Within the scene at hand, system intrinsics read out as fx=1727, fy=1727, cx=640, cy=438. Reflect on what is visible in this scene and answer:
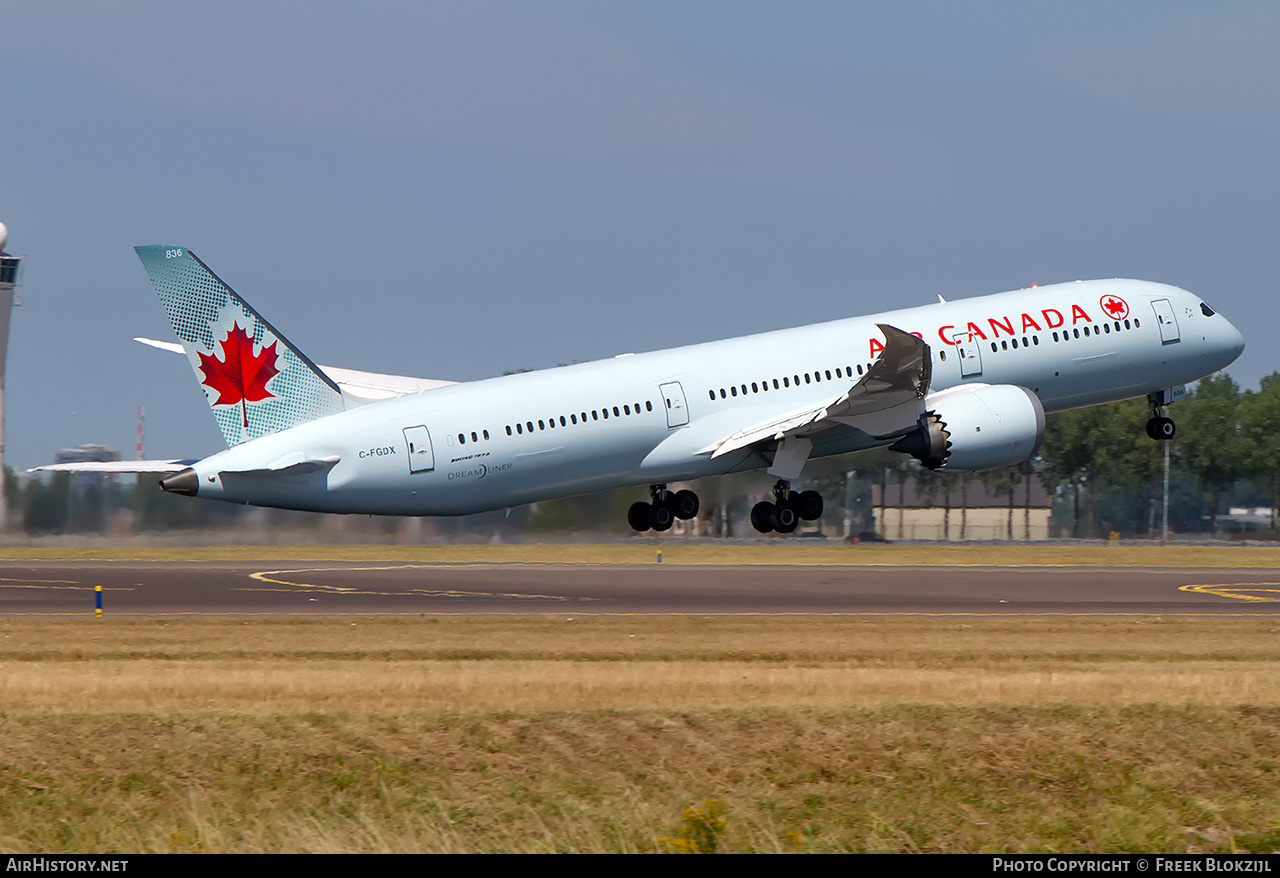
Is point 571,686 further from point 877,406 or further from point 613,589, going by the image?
point 613,589

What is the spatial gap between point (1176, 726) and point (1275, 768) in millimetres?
1784

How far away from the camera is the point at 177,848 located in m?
20.2

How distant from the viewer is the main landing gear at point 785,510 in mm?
52906

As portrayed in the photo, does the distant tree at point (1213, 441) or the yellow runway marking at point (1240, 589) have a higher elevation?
the distant tree at point (1213, 441)

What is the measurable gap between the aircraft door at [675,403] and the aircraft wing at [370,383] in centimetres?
622

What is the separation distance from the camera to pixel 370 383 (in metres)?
53.3

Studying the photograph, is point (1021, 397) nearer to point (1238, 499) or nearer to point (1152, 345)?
point (1152, 345)

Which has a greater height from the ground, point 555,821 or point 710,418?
point 710,418

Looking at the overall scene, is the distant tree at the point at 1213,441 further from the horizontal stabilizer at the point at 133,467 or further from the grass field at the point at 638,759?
the grass field at the point at 638,759

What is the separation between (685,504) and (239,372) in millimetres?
14838

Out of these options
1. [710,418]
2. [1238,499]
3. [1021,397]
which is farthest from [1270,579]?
[1238,499]

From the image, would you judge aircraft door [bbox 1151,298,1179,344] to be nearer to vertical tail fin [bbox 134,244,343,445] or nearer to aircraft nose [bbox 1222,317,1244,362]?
aircraft nose [bbox 1222,317,1244,362]

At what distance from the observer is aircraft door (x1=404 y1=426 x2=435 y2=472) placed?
45938mm

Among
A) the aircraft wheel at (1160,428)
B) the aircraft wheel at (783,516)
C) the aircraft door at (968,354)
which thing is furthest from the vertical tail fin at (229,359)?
the aircraft wheel at (1160,428)
